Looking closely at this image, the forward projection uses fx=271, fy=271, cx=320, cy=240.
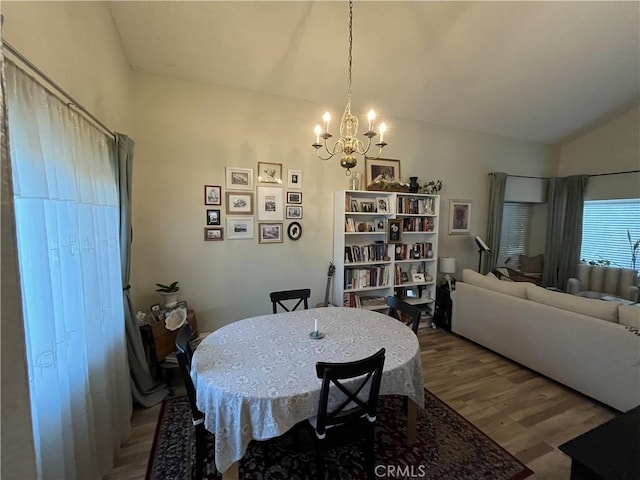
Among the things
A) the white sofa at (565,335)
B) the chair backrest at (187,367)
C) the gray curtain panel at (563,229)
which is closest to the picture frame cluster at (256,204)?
the chair backrest at (187,367)

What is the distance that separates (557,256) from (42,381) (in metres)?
6.65

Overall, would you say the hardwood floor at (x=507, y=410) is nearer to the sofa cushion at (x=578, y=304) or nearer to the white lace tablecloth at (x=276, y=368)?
the sofa cushion at (x=578, y=304)

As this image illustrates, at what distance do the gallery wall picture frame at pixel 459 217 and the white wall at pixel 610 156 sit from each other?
7.67ft

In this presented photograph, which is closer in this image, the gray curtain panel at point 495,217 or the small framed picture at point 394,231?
the small framed picture at point 394,231

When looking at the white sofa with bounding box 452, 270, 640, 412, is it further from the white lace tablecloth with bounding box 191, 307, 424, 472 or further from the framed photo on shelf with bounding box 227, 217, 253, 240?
the framed photo on shelf with bounding box 227, 217, 253, 240

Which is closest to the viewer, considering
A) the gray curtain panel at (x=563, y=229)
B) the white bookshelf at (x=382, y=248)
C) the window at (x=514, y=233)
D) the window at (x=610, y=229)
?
the white bookshelf at (x=382, y=248)

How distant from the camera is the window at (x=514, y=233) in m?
4.91

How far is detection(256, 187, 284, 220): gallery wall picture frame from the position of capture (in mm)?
3184

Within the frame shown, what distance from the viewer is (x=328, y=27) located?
2.43 m

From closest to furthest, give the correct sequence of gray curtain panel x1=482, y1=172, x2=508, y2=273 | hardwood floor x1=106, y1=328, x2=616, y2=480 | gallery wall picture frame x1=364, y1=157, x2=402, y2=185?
hardwood floor x1=106, y1=328, x2=616, y2=480
gallery wall picture frame x1=364, y1=157, x2=402, y2=185
gray curtain panel x1=482, y1=172, x2=508, y2=273

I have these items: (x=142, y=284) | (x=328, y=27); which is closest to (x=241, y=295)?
(x=142, y=284)

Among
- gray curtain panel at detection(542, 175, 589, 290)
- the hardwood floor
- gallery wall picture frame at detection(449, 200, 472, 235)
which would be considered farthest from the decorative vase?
gray curtain panel at detection(542, 175, 589, 290)

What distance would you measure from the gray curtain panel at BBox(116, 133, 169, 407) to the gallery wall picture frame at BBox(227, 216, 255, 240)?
3.31 ft

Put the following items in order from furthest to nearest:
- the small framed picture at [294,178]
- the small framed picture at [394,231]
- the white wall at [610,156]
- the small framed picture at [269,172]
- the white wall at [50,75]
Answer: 1. the white wall at [610,156]
2. the small framed picture at [394,231]
3. the small framed picture at [294,178]
4. the small framed picture at [269,172]
5. the white wall at [50,75]
